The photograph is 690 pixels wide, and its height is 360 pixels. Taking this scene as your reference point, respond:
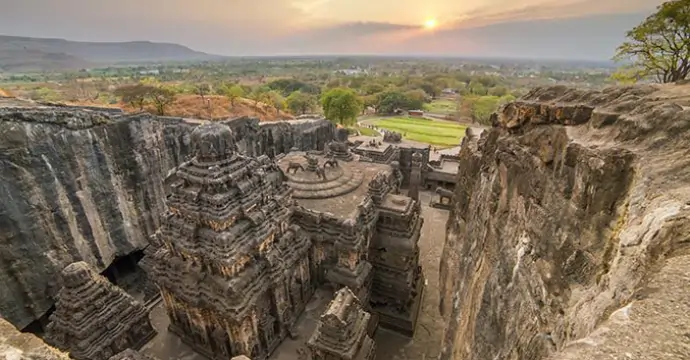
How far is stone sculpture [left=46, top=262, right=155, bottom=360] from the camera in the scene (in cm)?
1264

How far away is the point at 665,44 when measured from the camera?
56.9 feet

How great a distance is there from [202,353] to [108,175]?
12734 mm

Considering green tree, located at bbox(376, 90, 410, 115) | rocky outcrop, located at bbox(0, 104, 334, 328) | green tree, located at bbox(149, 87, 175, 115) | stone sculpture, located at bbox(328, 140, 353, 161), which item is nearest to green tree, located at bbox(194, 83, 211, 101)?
green tree, located at bbox(149, 87, 175, 115)

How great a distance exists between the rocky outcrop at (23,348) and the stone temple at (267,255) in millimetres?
8043

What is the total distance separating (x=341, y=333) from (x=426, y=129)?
173 ft

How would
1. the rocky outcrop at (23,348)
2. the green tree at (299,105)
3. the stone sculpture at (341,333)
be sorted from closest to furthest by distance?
the rocky outcrop at (23,348)
the stone sculpture at (341,333)
the green tree at (299,105)

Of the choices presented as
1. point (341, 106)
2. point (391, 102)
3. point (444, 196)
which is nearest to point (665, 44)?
point (444, 196)

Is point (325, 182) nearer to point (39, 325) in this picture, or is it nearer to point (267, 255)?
point (267, 255)

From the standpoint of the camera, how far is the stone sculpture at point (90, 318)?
12641 millimetres

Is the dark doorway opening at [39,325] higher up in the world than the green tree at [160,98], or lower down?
lower down

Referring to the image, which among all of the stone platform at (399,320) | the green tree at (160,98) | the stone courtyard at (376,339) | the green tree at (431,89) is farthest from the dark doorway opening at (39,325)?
the green tree at (431,89)

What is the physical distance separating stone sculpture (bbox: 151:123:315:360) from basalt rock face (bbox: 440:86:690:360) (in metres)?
7.82

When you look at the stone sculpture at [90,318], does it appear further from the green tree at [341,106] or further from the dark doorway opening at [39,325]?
the green tree at [341,106]

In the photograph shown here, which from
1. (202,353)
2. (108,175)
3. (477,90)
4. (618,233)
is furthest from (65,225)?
(477,90)
